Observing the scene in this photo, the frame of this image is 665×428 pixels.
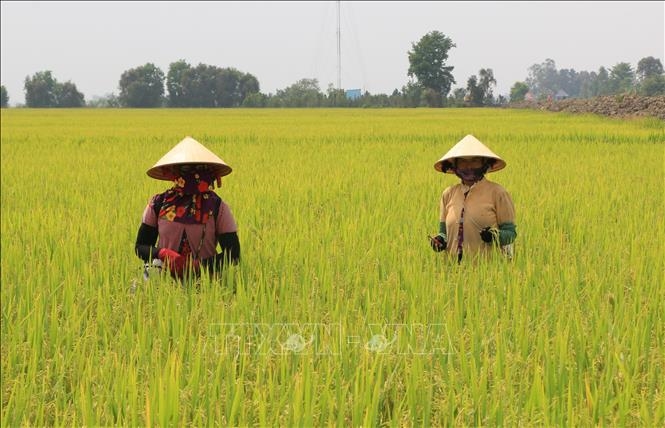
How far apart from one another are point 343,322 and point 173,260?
0.87 metres

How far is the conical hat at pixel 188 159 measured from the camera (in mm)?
2674

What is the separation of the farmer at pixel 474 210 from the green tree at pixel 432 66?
6611 centimetres

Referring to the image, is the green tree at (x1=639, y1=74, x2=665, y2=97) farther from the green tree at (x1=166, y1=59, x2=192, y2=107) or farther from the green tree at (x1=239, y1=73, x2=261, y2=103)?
the green tree at (x1=166, y1=59, x2=192, y2=107)

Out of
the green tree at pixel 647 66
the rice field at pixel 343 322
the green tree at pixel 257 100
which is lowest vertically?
the rice field at pixel 343 322

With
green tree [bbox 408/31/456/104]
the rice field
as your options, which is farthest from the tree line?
the rice field

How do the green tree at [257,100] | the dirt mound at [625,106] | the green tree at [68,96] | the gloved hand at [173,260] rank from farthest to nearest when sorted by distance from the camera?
the green tree at [68,96]
the green tree at [257,100]
the dirt mound at [625,106]
the gloved hand at [173,260]

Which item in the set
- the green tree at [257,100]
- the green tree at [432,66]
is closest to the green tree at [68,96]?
the green tree at [257,100]

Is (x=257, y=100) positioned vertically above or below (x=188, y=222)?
above

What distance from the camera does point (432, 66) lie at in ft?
224

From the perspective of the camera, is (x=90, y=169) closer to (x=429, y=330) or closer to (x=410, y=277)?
(x=410, y=277)

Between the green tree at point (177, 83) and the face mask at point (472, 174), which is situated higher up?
the green tree at point (177, 83)

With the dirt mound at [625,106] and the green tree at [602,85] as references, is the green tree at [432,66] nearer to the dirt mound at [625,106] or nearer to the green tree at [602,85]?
the green tree at [602,85]

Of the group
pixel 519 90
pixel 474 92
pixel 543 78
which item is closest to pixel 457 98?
pixel 474 92
